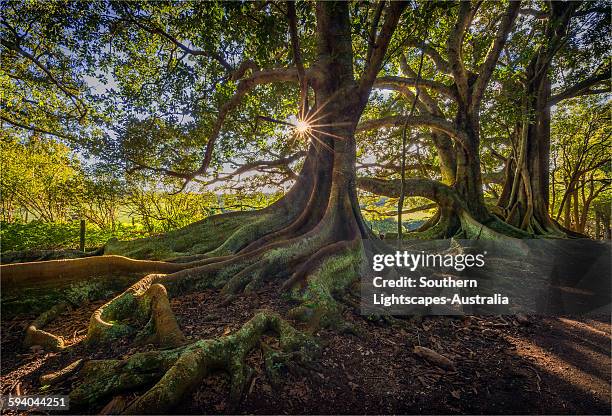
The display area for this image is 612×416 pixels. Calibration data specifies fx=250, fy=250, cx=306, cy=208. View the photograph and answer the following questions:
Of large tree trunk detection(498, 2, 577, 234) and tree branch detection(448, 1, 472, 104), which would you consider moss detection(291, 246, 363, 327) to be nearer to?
tree branch detection(448, 1, 472, 104)

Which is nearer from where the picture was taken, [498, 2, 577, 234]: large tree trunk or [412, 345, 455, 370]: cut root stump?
[412, 345, 455, 370]: cut root stump

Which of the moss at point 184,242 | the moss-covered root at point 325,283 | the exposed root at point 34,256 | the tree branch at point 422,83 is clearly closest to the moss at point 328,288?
the moss-covered root at point 325,283

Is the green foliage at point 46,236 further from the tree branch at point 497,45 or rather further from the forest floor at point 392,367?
the tree branch at point 497,45

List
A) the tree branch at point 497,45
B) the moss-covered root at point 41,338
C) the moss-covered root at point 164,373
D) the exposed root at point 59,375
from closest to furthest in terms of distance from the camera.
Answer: the moss-covered root at point 164,373 → the exposed root at point 59,375 → the moss-covered root at point 41,338 → the tree branch at point 497,45

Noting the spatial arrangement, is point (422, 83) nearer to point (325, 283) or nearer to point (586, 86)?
point (586, 86)

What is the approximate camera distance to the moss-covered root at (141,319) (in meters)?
2.64

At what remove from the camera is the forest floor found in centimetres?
215

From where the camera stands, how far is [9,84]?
769cm

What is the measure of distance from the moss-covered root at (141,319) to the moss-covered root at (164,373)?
15.2 inches

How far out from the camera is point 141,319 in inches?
121

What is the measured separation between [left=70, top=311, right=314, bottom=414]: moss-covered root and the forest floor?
0.10 metres

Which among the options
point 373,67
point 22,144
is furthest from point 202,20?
point 22,144

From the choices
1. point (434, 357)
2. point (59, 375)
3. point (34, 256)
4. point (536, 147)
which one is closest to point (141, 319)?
point (59, 375)

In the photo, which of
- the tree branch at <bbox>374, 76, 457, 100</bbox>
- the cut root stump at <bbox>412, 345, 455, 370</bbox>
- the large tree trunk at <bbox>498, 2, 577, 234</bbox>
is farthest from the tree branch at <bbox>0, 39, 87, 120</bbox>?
the large tree trunk at <bbox>498, 2, 577, 234</bbox>
